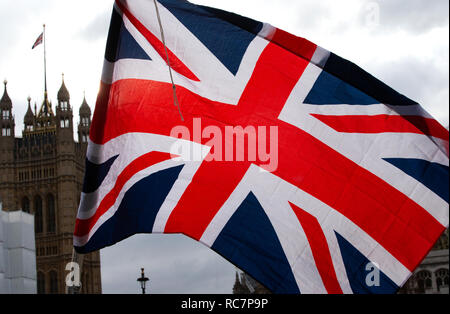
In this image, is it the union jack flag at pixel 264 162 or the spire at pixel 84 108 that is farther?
the spire at pixel 84 108

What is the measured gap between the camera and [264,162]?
5695 mm

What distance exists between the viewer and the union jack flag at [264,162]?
5438 millimetres

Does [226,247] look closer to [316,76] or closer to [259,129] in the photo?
[259,129]

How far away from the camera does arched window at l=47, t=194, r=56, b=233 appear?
3406 inches

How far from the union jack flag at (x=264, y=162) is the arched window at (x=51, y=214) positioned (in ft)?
271

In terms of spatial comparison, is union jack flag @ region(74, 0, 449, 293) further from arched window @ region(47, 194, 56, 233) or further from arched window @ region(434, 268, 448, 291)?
arched window @ region(47, 194, 56, 233)

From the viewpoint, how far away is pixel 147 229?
5.71 meters

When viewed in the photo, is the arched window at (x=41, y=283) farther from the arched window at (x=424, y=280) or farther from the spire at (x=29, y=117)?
the arched window at (x=424, y=280)

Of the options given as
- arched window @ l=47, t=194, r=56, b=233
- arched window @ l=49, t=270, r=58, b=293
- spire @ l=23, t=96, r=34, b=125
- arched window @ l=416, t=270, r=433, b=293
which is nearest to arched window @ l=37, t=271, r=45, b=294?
arched window @ l=49, t=270, r=58, b=293

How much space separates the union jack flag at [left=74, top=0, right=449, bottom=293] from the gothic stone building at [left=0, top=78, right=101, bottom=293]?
8014 centimetres

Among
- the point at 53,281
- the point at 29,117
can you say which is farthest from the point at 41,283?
the point at 29,117

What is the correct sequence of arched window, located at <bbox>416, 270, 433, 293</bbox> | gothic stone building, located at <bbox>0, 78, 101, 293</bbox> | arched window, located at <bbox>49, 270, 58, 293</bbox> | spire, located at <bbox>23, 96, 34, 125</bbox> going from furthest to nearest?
spire, located at <bbox>23, 96, 34, 125</bbox> < gothic stone building, located at <bbox>0, 78, 101, 293</bbox> < arched window, located at <bbox>49, 270, 58, 293</bbox> < arched window, located at <bbox>416, 270, 433, 293</bbox>

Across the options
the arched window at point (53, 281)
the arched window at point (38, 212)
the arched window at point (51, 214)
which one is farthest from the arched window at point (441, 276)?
the arched window at point (38, 212)

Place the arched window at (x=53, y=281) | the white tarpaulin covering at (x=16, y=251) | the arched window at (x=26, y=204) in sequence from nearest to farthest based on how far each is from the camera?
the white tarpaulin covering at (x=16, y=251), the arched window at (x=53, y=281), the arched window at (x=26, y=204)
